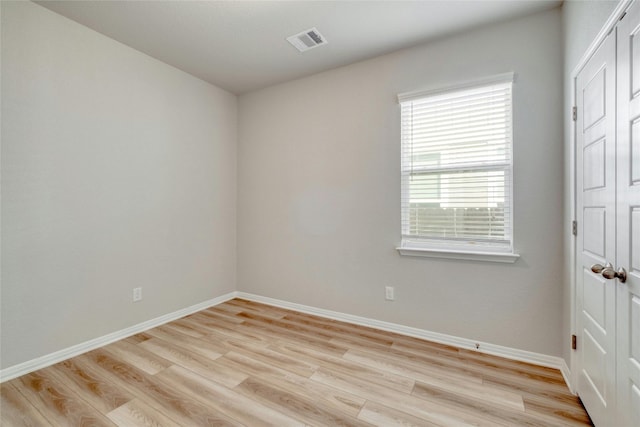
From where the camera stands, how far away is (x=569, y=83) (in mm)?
1955

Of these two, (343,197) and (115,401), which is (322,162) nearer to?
(343,197)

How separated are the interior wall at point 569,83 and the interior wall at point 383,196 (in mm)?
90

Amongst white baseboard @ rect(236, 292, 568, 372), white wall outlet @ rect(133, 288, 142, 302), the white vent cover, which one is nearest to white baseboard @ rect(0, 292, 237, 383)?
white wall outlet @ rect(133, 288, 142, 302)

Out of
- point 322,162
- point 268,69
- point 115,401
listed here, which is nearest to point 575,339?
point 322,162

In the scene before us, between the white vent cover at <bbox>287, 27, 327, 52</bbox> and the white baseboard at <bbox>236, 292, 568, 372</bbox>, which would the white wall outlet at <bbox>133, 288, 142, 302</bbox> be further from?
the white vent cover at <bbox>287, 27, 327, 52</bbox>

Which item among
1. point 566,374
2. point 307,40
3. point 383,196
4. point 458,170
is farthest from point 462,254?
point 307,40

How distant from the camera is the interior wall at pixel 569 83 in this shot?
5.53ft

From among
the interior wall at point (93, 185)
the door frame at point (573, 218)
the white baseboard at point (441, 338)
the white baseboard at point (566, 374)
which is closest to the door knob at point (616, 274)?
the door frame at point (573, 218)

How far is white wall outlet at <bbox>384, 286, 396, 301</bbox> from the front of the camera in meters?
2.79

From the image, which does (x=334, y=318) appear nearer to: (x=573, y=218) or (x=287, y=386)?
(x=287, y=386)

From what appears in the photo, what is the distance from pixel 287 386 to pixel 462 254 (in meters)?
1.75

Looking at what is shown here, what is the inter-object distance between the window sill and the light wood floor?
0.79 m

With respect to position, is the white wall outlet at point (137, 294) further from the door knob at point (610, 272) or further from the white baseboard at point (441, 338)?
the door knob at point (610, 272)

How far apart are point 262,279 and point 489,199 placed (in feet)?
8.89
